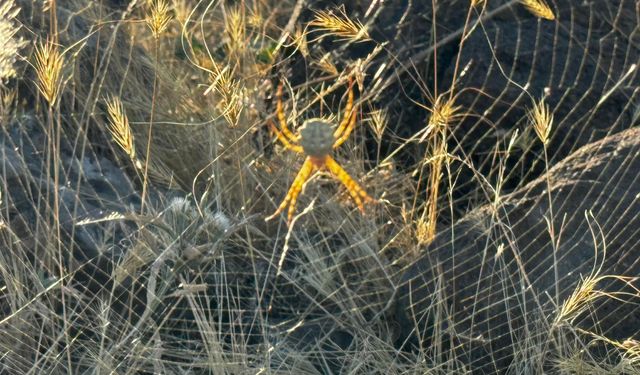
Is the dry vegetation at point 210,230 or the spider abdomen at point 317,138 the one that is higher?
the spider abdomen at point 317,138

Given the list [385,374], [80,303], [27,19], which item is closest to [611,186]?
[385,374]

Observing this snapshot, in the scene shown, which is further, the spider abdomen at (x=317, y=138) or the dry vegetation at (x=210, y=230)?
the dry vegetation at (x=210, y=230)

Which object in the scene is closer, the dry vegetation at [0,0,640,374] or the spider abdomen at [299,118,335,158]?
the spider abdomen at [299,118,335,158]

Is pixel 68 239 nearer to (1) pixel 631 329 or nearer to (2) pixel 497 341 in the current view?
(2) pixel 497 341

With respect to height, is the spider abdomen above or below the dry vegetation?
above

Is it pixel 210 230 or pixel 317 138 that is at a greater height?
pixel 317 138
